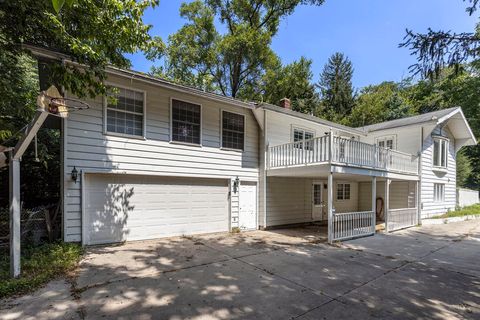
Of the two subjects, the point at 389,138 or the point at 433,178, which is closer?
the point at 433,178

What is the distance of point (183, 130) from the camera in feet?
31.6

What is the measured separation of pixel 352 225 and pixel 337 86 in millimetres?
23656

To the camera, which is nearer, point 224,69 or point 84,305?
point 84,305

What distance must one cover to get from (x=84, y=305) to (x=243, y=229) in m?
7.34

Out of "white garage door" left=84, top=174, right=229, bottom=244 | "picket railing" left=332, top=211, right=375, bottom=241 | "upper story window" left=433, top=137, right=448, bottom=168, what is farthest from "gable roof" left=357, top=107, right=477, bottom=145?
"white garage door" left=84, top=174, right=229, bottom=244

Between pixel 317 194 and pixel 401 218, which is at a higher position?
pixel 317 194

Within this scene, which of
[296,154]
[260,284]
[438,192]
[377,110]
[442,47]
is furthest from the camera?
[377,110]

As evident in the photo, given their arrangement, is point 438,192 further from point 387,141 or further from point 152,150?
point 152,150

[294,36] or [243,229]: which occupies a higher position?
[294,36]

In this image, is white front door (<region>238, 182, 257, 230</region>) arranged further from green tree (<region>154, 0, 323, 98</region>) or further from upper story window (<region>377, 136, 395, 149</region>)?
green tree (<region>154, 0, 323, 98</region>)

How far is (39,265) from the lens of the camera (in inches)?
227

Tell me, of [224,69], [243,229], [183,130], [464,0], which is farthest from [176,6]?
[464,0]

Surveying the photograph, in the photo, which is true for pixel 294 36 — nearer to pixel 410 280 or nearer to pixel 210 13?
pixel 210 13

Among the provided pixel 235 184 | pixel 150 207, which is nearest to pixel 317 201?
pixel 235 184
